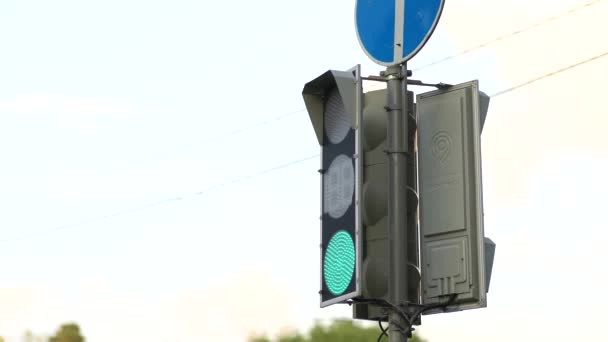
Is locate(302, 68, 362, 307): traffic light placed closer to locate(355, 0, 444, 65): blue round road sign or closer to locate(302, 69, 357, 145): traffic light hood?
locate(302, 69, 357, 145): traffic light hood

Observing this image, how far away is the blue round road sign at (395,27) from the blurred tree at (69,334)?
3092cm

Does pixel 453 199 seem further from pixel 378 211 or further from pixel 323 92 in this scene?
pixel 323 92

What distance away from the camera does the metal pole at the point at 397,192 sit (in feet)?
17.2

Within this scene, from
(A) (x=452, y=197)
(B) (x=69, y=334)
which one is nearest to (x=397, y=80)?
(A) (x=452, y=197)

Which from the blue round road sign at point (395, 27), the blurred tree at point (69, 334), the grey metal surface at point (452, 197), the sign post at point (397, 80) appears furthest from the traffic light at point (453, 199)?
the blurred tree at point (69, 334)

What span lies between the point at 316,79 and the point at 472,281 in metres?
1.32

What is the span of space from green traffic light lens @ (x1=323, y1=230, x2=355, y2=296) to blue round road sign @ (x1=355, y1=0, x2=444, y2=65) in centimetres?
86

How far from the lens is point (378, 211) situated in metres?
5.33

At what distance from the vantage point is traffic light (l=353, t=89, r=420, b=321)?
5254 millimetres

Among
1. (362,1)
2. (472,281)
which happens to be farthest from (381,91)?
(472,281)

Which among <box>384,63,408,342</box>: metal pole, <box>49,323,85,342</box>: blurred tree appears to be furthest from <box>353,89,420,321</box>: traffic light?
<box>49,323,85,342</box>: blurred tree

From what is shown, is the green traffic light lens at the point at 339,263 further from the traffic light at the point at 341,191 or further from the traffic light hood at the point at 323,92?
the traffic light hood at the point at 323,92

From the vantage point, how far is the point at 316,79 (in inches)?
231

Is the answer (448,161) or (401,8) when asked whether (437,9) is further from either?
(448,161)
